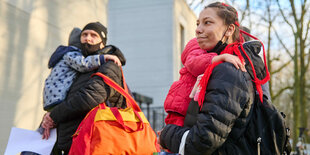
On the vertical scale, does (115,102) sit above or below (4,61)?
below

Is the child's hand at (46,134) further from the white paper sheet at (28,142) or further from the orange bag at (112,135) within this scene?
the orange bag at (112,135)

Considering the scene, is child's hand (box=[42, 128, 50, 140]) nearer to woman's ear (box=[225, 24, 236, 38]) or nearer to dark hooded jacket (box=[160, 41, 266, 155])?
dark hooded jacket (box=[160, 41, 266, 155])

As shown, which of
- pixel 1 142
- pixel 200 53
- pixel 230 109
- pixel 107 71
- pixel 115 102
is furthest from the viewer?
pixel 1 142

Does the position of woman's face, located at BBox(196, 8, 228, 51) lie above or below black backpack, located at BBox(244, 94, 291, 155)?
above

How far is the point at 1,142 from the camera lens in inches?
152

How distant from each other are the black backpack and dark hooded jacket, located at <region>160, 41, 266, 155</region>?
0.15 ft

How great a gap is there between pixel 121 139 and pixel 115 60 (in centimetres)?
87

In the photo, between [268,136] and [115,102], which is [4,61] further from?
[268,136]

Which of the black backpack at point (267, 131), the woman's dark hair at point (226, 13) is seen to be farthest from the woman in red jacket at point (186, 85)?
the black backpack at point (267, 131)

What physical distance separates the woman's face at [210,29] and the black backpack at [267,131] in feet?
1.65

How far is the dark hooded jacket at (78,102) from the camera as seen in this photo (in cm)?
252

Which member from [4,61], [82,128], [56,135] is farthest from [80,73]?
[4,61]

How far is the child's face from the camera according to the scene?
296 centimetres

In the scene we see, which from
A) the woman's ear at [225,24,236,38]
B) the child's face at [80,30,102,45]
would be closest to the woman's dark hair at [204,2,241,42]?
the woman's ear at [225,24,236,38]
